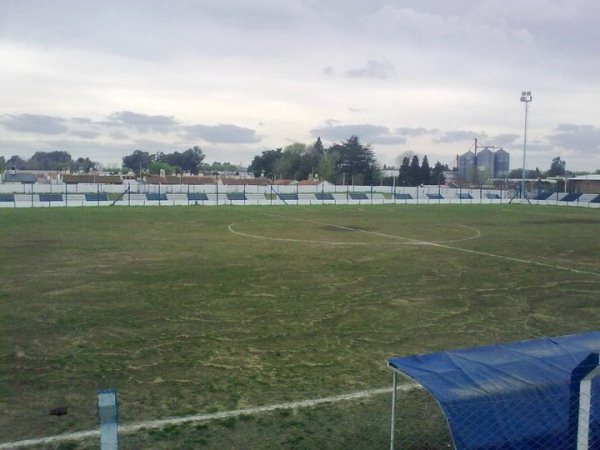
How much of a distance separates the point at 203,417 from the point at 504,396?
3589 millimetres

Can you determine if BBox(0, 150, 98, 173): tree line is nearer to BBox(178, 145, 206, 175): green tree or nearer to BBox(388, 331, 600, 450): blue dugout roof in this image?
BBox(178, 145, 206, 175): green tree

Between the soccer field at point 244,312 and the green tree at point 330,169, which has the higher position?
the green tree at point 330,169

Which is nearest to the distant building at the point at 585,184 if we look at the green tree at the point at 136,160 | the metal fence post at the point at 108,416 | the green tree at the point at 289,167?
the green tree at the point at 289,167

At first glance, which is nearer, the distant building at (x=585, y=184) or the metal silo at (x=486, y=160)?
the distant building at (x=585, y=184)

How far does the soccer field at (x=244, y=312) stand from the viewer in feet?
26.7

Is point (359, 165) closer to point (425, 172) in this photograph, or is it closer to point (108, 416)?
point (425, 172)

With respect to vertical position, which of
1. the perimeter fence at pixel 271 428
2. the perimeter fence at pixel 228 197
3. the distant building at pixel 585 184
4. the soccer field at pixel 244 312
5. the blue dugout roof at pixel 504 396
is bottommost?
the perimeter fence at pixel 271 428

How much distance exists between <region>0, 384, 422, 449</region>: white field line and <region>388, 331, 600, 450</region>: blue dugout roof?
243cm

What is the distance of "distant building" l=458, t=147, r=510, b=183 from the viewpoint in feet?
428

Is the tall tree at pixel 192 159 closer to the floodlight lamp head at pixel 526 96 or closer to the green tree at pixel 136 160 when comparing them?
the green tree at pixel 136 160

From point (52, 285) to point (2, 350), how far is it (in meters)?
5.90

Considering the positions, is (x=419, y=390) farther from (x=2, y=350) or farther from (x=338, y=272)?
(x=338, y=272)

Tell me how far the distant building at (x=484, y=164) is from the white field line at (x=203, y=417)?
4834 inches

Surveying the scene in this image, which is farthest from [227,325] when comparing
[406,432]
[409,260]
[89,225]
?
[89,225]
